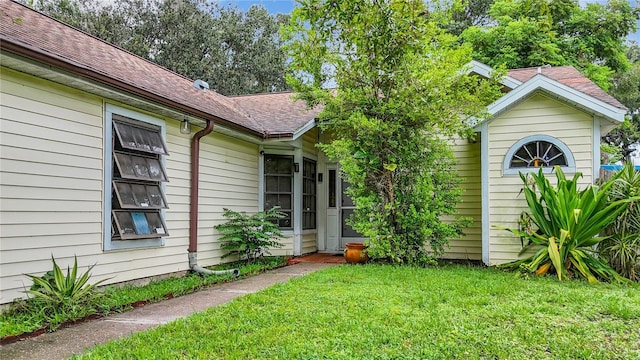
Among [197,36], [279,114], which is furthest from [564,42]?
[197,36]

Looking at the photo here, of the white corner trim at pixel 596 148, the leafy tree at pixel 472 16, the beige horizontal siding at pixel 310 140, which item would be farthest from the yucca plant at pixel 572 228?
the leafy tree at pixel 472 16

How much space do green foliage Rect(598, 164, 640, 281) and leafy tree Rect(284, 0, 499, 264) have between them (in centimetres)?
205

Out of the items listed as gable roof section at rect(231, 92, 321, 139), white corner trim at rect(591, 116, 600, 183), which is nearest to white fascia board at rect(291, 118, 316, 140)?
gable roof section at rect(231, 92, 321, 139)

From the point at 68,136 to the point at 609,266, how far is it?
6.93m

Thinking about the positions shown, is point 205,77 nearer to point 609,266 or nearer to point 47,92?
point 47,92

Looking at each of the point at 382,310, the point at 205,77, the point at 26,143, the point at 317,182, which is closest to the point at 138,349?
the point at 382,310

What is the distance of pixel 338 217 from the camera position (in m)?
9.29

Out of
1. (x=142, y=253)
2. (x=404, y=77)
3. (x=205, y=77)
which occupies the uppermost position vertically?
(x=205, y=77)

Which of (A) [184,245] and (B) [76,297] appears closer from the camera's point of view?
(B) [76,297]

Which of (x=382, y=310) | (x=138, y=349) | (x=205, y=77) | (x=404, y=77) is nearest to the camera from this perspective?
(x=138, y=349)

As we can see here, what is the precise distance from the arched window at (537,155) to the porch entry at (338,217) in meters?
3.55

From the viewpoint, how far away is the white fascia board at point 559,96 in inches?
237

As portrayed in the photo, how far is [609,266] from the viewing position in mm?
5703

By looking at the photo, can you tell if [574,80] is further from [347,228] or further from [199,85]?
[199,85]
